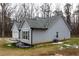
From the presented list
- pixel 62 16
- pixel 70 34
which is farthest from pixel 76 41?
pixel 62 16

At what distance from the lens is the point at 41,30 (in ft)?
9.36

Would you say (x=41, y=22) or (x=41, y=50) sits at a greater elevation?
(x=41, y=22)

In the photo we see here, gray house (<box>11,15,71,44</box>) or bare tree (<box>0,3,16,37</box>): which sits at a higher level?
bare tree (<box>0,3,16,37</box>)

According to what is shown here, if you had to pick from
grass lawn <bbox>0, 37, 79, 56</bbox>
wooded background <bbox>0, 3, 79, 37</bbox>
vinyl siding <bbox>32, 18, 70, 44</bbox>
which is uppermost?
wooded background <bbox>0, 3, 79, 37</bbox>

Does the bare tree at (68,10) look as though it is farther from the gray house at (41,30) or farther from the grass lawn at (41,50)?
the grass lawn at (41,50)

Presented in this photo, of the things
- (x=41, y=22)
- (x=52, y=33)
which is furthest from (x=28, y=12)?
(x=52, y=33)

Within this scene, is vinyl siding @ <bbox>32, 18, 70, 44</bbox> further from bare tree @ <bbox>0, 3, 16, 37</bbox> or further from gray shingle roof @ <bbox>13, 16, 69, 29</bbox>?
bare tree @ <bbox>0, 3, 16, 37</bbox>

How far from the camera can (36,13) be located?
2.88 metres

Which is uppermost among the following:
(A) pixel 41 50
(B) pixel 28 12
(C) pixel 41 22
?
(B) pixel 28 12

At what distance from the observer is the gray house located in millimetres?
2854

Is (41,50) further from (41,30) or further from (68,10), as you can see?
(68,10)

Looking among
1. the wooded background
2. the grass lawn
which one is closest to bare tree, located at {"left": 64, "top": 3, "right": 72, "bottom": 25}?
the wooded background

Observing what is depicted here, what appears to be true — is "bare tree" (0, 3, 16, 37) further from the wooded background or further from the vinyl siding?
the vinyl siding

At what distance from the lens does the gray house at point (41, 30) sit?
112 inches
